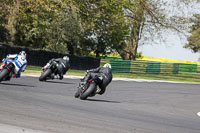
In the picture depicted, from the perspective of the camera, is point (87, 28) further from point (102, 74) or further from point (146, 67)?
point (102, 74)

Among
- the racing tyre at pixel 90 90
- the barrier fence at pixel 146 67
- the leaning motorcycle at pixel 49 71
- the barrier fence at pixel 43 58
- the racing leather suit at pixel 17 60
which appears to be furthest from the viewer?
the barrier fence at pixel 146 67

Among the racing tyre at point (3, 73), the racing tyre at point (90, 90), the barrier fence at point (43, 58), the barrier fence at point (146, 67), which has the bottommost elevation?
the barrier fence at point (146, 67)

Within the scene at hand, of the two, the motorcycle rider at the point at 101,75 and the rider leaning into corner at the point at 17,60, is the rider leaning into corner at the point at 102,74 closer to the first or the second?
the motorcycle rider at the point at 101,75

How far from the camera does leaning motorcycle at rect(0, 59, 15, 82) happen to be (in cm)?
1395

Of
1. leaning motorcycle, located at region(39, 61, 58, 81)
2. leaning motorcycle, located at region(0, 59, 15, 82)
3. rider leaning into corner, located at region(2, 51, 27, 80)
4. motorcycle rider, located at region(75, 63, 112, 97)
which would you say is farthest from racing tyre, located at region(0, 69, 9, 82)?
leaning motorcycle, located at region(39, 61, 58, 81)

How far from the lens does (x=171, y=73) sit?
46.9 metres

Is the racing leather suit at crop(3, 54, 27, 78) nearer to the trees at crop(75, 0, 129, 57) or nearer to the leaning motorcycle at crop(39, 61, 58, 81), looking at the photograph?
the leaning motorcycle at crop(39, 61, 58, 81)

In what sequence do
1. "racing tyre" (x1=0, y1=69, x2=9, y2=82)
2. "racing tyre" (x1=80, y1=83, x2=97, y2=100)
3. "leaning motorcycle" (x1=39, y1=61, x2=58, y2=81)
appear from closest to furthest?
"racing tyre" (x1=80, y1=83, x2=97, y2=100) < "racing tyre" (x1=0, y1=69, x2=9, y2=82) < "leaning motorcycle" (x1=39, y1=61, x2=58, y2=81)

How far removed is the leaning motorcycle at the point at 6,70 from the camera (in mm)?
13953

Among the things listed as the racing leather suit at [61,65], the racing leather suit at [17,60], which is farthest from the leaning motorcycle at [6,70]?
the racing leather suit at [61,65]

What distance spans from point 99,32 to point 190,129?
31.5m

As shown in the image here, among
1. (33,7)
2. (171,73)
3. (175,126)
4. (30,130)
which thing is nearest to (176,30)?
(171,73)

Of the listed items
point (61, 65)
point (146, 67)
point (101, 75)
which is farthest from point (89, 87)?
point (146, 67)

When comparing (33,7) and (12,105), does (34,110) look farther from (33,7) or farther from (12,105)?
(33,7)
